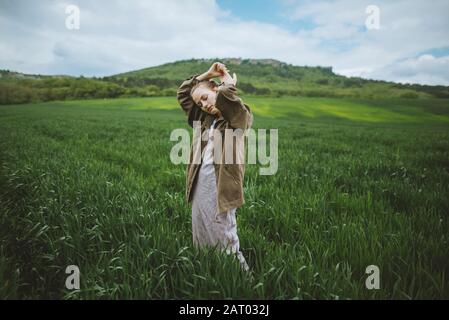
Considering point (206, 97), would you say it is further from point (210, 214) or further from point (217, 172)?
point (210, 214)

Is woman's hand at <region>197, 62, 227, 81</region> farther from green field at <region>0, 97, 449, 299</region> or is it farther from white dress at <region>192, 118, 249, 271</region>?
green field at <region>0, 97, 449, 299</region>

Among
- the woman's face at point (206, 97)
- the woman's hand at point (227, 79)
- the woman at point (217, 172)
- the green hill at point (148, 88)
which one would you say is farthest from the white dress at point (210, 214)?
the green hill at point (148, 88)

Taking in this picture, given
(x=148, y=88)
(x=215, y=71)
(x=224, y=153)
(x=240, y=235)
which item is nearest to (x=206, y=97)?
(x=215, y=71)

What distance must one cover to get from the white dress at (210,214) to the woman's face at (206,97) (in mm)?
163

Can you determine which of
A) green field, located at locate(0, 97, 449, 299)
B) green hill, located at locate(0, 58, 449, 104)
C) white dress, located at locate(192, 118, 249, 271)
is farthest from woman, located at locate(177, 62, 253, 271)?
green hill, located at locate(0, 58, 449, 104)

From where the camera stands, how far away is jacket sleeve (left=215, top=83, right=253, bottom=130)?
6.72 feet

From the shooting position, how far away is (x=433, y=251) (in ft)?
7.73

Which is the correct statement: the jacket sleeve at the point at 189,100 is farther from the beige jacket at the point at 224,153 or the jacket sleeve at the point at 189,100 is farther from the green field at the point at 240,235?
the green field at the point at 240,235

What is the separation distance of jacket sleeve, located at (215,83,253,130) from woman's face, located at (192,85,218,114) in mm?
161

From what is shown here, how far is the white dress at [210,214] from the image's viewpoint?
231 centimetres
